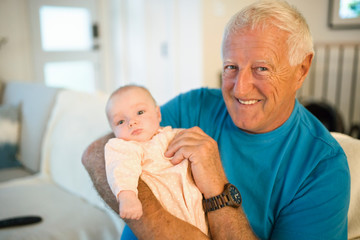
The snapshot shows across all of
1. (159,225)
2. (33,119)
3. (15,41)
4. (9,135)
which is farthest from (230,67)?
(15,41)

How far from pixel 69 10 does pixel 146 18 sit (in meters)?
0.98

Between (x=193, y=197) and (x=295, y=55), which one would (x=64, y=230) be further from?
(x=295, y=55)

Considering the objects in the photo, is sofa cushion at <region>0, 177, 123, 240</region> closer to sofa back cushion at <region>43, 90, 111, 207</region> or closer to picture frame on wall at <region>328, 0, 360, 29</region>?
sofa back cushion at <region>43, 90, 111, 207</region>

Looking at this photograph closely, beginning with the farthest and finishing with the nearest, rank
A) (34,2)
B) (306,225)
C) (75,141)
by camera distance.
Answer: (34,2) < (75,141) < (306,225)

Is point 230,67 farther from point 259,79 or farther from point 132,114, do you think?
point 132,114

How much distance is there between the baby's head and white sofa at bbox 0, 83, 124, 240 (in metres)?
0.46

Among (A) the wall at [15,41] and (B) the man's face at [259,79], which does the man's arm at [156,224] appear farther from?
(A) the wall at [15,41]

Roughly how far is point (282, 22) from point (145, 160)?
0.61 meters

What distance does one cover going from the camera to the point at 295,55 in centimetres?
96

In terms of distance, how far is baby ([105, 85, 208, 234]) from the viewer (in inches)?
34.5

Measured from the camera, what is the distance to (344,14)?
3.75m

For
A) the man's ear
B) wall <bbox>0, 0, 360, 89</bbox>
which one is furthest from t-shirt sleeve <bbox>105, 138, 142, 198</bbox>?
wall <bbox>0, 0, 360, 89</bbox>

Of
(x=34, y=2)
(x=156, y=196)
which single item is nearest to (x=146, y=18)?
(x=34, y=2)

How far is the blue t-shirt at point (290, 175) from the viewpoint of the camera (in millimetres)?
861
